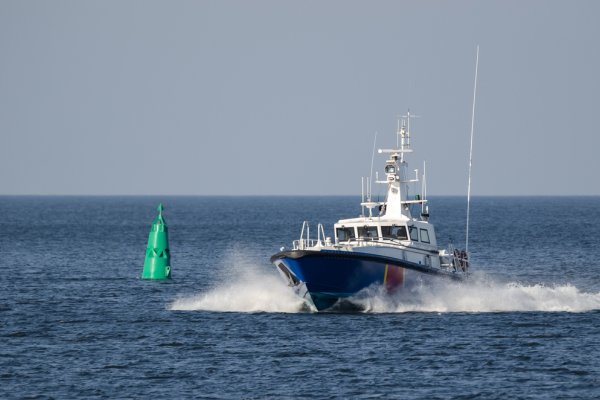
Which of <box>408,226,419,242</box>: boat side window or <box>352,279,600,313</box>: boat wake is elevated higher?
<box>408,226,419,242</box>: boat side window

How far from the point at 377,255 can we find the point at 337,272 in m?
1.45

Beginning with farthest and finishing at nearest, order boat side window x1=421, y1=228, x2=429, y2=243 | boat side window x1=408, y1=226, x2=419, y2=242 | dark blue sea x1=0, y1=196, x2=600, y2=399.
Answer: boat side window x1=421, y1=228, x2=429, y2=243, boat side window x1=408, y1=226, x2=419, y2=242, dark blue sea x1=0, y1=196, x2=600, y2=399

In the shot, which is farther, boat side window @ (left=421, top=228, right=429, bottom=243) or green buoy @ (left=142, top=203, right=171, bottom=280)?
green buoy @ (left=142, top=203, right=171, bottom=280)

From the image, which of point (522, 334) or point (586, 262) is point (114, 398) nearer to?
point (522, 334)

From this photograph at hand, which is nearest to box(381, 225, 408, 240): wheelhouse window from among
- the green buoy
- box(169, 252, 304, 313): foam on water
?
box(169, 252, 304, 313): foam on water

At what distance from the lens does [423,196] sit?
148 ft

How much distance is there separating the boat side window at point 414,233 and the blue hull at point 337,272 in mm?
1867

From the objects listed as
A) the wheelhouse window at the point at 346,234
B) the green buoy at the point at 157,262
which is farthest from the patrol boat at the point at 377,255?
the green buoy at the point at 157,262

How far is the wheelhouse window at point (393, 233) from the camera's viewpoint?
43719 mm

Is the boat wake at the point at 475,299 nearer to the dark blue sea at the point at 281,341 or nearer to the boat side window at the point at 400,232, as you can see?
the dark blue sea at the point at 281,341

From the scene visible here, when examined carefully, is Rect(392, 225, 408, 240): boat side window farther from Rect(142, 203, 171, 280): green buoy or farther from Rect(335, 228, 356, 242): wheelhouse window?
Rect(142, 203, 171, 280): green buoy

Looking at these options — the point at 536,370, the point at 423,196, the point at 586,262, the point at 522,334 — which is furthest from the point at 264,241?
the point at 536,370

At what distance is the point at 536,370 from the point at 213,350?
363 inches

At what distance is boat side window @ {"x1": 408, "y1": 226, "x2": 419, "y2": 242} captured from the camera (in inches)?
1729
